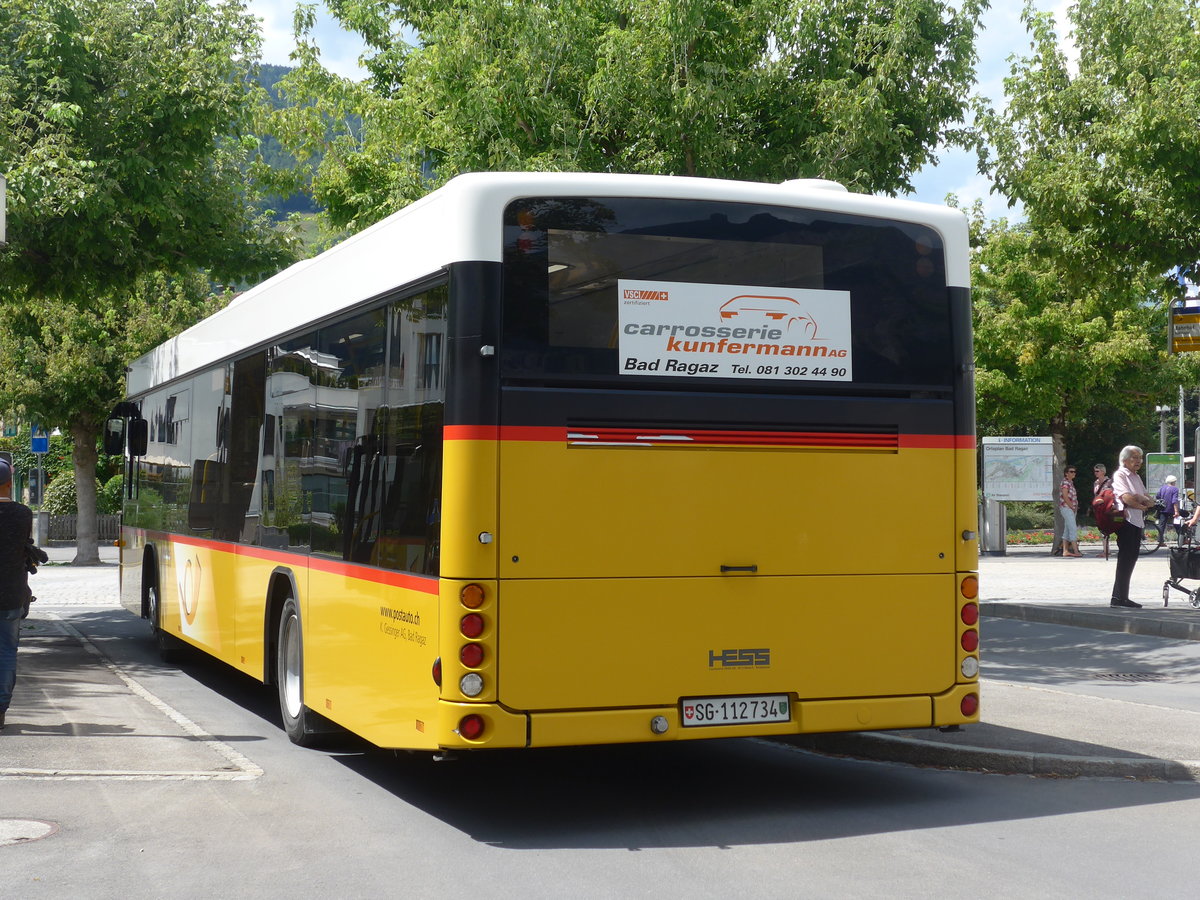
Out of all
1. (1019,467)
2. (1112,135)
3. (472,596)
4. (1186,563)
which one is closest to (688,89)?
(1112,135)

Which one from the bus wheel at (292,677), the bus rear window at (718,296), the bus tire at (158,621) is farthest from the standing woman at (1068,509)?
the bus rear window at (718,296)

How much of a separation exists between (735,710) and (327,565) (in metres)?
2.61

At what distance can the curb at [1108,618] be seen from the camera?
16344mm

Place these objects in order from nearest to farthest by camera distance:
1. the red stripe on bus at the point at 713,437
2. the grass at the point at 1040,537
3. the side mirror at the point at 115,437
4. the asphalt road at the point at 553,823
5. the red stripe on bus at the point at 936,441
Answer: the asphalt road at the point at 553,823
the red stripe on bus at the point at 713,437
the red stripe on bus at the point at 936,441
the side mirror at the point at 115,437
the grass at the point at 1040,537

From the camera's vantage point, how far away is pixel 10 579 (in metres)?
10.1

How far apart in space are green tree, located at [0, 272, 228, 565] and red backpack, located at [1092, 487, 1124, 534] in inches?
798

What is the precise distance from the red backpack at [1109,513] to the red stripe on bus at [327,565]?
1096cm

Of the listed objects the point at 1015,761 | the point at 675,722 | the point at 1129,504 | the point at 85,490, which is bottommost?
the point at 1015,761

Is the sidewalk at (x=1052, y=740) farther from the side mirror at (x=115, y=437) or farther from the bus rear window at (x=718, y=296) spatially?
the side mirror at (x=115, y=437)

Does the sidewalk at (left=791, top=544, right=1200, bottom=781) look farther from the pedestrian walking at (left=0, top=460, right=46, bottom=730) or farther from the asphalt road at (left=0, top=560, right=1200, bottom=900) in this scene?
the pedestrian walking at (left=0, top=460, right=46, bottom=730)

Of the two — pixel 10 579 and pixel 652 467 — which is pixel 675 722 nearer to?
pixel 652 467

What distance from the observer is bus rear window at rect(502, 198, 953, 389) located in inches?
277

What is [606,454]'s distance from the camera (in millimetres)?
7102

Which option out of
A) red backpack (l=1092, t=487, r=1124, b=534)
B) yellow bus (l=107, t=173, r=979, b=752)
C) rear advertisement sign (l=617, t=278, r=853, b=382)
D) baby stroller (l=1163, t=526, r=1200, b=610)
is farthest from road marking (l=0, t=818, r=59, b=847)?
baby stroller (l=1163, t=526, r=1200, b=610)
